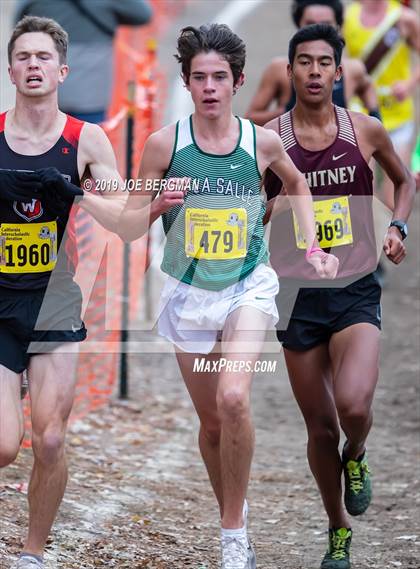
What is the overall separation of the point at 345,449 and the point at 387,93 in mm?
5699

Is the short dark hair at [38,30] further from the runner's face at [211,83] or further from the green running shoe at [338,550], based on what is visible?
the green running shoe at [338,550]

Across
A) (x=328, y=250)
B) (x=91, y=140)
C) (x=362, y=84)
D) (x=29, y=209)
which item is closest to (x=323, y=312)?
(x=328, y=250)

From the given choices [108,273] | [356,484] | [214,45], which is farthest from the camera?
[108,273]

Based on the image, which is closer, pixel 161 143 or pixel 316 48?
pixel 161 143

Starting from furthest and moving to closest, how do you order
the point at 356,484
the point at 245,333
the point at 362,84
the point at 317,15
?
the point at 362,84
the point at 317,15
the point at 356,484
the point at 245,333

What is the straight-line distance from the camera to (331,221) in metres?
6.30

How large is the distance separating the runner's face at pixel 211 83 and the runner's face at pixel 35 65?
57 cm

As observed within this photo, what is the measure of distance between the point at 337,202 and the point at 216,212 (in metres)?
0.81

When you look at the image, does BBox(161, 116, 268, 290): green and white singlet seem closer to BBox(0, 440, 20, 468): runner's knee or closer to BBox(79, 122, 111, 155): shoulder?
BBox(79, 122, 111, 155): shoulder

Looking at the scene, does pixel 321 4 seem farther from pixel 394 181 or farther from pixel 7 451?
pixel 7 451

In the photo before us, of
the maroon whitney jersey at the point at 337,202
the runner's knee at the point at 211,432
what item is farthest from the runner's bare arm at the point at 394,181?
the runner's knee at the point at 211,432

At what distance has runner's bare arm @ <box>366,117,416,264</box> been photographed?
6230mm

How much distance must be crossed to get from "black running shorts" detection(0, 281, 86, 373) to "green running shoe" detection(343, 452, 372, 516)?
5.32 ft

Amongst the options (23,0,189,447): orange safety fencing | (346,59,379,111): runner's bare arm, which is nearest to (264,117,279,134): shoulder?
(346,59,379,111): runner's bare arm
